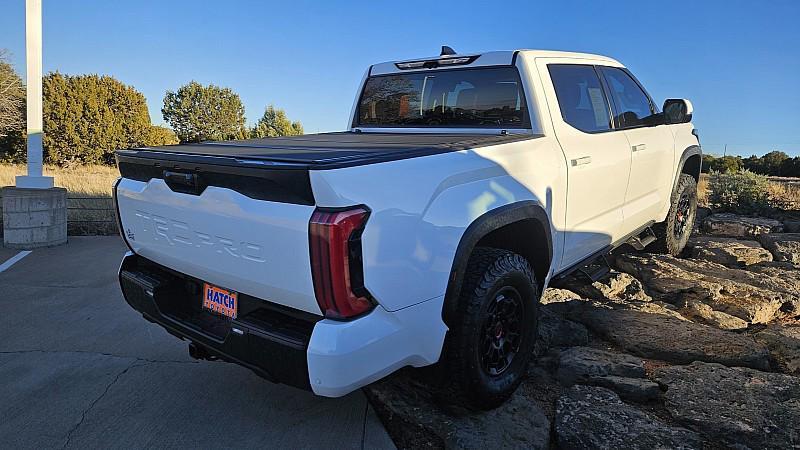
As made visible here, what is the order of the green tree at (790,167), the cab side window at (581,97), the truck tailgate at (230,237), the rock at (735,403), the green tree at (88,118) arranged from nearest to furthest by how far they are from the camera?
the truck tailgate at (230,237) → the rock at (735,403) → the cab side window at (581,97) → the green tree at (790,167) → the green tree at (88,118)

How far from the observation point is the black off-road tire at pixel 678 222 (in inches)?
213

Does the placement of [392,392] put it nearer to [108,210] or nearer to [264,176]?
[264,176]

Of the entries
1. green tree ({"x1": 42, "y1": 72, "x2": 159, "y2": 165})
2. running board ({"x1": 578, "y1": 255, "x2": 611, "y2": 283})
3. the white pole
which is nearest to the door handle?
running board ({"x1": 578, "y1": 255, "x2": 611, "y2": 283})

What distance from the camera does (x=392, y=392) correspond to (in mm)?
3088

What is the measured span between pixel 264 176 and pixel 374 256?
20.6 inches

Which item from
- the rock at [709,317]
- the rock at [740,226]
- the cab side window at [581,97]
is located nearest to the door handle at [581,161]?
the cab side window at [581,97]

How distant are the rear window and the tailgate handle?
2.05 metres

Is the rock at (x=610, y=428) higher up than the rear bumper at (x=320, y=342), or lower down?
lower down

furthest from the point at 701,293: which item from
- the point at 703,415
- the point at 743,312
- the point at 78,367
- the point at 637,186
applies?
the point at 78,367

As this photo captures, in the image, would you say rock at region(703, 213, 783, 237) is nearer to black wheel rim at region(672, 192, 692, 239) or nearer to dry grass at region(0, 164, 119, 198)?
black wheel rim at region(672, 192, 692, 239)

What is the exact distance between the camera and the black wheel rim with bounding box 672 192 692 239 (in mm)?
5668

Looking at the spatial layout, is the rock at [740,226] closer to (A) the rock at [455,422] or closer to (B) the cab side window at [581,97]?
(B) the cab side window at [581,97]

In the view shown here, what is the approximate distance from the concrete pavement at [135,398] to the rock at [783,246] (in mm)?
5506

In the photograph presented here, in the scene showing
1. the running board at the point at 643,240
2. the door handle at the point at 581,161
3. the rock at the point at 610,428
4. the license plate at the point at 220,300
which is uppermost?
the door handle at the point at 581,161
